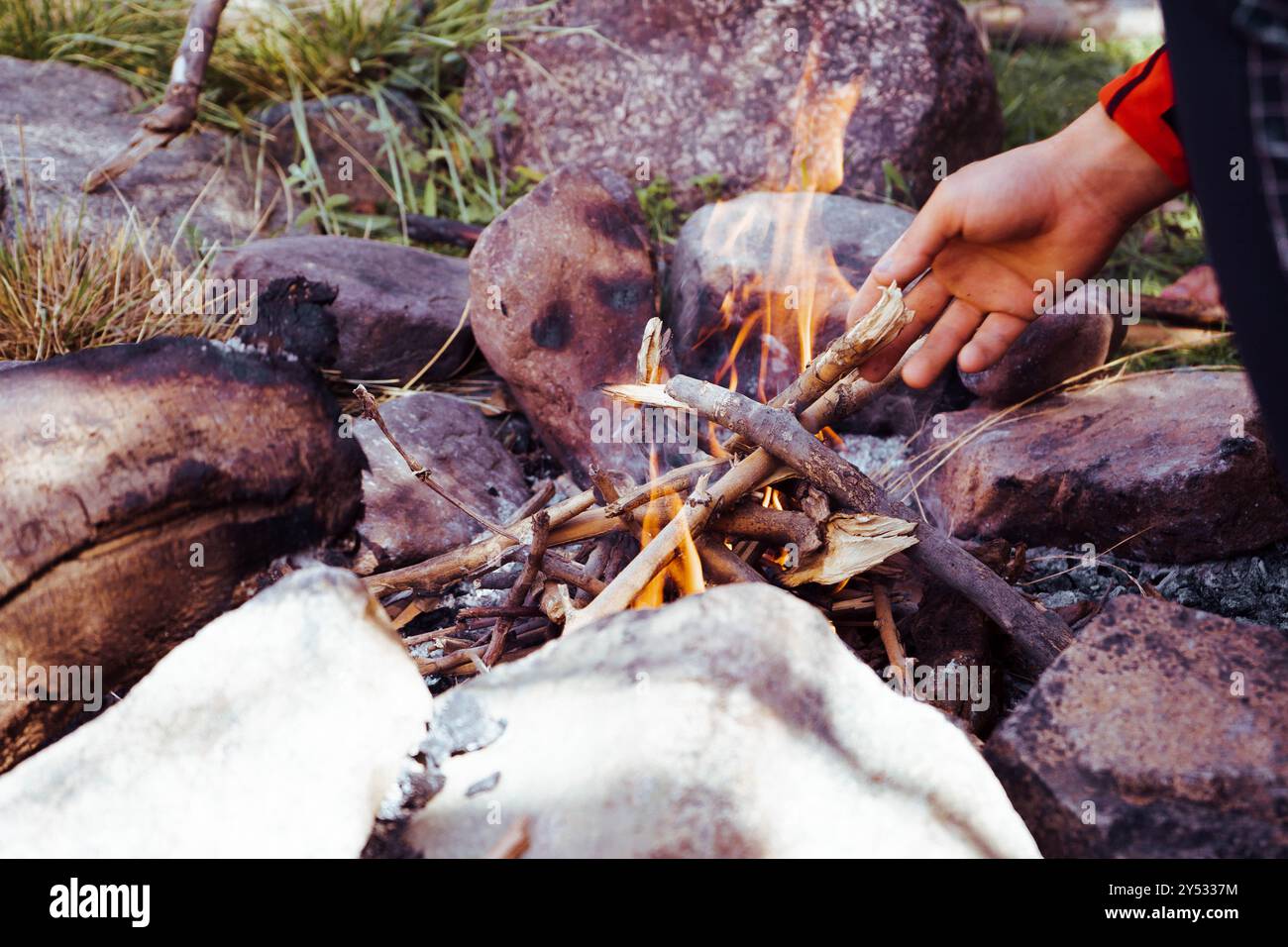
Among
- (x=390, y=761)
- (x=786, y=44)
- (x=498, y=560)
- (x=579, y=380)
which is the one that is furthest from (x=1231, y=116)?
(x=786, y=44)

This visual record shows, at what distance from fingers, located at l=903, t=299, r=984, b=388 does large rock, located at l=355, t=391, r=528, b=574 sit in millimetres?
1195

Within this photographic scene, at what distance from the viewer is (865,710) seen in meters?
1.57

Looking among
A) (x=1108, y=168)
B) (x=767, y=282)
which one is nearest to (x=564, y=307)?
(x=767, y=282)

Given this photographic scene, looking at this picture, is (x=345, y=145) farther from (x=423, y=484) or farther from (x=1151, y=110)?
(x=1151, y=110)

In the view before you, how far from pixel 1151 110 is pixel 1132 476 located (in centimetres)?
102

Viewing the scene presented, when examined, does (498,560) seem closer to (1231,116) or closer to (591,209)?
(591,209)

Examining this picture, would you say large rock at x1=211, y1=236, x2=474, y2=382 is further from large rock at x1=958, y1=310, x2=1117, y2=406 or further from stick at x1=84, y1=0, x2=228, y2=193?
large rock at x1=958, y1=310, x2=1117, y2=406

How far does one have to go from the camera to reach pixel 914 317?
92.0 inches

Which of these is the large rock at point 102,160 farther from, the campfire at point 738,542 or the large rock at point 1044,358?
the large rock at point 1044,358

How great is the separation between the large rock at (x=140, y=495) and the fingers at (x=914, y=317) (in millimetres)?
1312

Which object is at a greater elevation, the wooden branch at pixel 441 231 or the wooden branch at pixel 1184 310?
the wooden branch at pixel 1184 310

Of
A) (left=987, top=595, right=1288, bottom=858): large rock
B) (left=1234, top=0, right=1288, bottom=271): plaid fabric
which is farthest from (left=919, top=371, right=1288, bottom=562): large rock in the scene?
(left=1234, top=0, right=1288, bottom=271): plaid fabric

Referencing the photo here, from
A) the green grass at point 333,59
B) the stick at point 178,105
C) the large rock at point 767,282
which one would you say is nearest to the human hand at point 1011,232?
the large rock at point 767,282

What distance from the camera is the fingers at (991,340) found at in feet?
7.48
